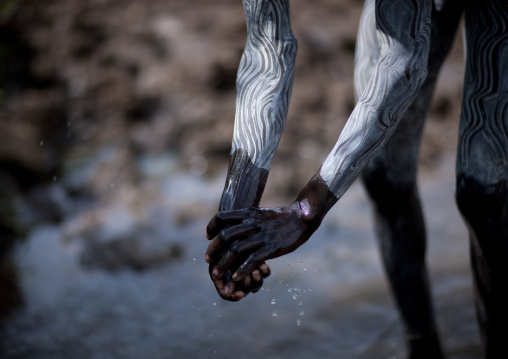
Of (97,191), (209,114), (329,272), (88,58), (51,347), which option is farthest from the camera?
(88,58)

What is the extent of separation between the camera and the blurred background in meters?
2.62

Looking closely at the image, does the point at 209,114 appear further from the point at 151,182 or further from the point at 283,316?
the point at 283,316

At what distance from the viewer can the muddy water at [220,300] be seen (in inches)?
97.7

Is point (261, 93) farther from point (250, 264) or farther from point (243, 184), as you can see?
point (250, 264)

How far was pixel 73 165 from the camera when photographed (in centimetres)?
416

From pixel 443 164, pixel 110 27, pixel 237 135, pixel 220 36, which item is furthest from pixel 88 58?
pixel 237 135

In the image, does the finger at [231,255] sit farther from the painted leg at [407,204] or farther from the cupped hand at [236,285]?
the painted leg at [407,204]

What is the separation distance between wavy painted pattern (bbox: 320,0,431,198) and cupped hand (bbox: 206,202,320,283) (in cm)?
13

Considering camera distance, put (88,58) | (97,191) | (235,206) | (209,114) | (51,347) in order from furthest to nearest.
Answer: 1. (88,58)
2. (209,114)
3. (97,191)
4. (51,347)
5. (235,206)

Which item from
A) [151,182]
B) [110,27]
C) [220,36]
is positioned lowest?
[151,182]

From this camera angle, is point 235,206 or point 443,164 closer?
point 235,206

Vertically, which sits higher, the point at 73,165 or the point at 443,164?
the point at 73,165

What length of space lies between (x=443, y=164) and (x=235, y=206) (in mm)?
2760

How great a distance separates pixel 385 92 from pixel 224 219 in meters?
0.46
